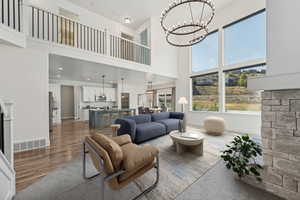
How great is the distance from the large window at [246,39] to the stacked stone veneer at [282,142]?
361 centimetres

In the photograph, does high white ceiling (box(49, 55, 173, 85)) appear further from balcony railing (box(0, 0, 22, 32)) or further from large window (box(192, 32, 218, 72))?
large window (box(192, 32, 218, 72))

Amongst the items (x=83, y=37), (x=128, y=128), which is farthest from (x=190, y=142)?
(x=83, y=37)

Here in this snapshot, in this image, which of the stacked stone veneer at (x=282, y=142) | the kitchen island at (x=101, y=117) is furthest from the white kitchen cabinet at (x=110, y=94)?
the stacked stone veneer at (x=282, y=142)

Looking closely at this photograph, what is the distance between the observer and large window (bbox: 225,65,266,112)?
4.40m

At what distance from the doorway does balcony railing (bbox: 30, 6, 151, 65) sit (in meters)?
4.21

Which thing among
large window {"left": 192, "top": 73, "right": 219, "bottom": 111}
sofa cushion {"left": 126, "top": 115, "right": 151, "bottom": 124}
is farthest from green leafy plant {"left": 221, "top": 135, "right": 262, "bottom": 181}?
large window {"left": 192, "top": 73, "right": 219, "bottom": 111}

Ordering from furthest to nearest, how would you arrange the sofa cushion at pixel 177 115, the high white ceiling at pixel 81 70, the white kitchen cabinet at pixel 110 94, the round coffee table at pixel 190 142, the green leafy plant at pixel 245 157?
the white kitchen cabinet at pixel 110 94 < the sofa cushion at pixel 177 115 < the high white ceiling at pixel 81 70 < the round coffee table at pixel 190 142 < the green leafy plant at pixel 245 157

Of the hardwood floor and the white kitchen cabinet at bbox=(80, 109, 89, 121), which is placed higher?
the white kitchen cabinet at bbox=(80, 109, 89, 121)

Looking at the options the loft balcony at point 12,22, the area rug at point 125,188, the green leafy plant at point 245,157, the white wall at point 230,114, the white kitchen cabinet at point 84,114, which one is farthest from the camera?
the white kitchen cabinet at point 84,114

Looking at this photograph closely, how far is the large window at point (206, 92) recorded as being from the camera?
5.70m

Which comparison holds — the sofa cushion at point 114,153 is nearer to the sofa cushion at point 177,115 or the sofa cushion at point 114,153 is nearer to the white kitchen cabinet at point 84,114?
the sofa cushion at point 177,115

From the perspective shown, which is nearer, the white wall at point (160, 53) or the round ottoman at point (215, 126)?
the round ottoman at point (215, 126)

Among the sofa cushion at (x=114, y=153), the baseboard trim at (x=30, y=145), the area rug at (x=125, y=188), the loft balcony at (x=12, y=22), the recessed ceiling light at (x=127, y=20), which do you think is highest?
the recessed ceiling light at (x=127, y=20)

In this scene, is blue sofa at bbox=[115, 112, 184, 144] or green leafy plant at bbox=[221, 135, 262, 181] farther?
blue sofa at bbox=[115, 112, 184, 144]
